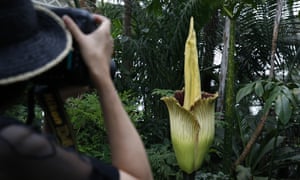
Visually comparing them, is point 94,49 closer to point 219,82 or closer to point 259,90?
point 259,90

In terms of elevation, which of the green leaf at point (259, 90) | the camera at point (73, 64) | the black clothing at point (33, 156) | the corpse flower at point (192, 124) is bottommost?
the corpse flower at point (192, 124)

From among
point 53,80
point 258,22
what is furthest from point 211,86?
point 53,80

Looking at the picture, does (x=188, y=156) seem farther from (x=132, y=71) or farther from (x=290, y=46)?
(x=290, y=46)

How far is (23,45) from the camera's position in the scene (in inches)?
24.8

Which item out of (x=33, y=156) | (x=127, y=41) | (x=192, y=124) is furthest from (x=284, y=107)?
(x=33, y=156)

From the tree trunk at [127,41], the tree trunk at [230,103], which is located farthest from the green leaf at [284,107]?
the tree trunk at [127,41]

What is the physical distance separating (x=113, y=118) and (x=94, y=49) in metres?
0.10

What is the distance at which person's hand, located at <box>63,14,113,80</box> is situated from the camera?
0.68 m

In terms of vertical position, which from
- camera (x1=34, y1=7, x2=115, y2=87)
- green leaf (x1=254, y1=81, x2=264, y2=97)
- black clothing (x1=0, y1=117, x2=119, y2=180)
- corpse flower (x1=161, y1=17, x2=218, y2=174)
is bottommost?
corpse flower (x1=161, y1=17, x2=218, y2=174)

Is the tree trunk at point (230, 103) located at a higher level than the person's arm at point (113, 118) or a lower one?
lower

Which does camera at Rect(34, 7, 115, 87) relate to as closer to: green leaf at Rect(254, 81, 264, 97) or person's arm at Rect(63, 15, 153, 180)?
person's arm at Rect(63, 15, 153, 180)

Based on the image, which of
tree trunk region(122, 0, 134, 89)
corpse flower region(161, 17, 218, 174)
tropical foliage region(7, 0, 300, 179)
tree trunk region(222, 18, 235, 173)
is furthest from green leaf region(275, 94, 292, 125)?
tree trunk region(122, 0, 134, 89)

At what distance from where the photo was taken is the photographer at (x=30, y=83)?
0.59 meters

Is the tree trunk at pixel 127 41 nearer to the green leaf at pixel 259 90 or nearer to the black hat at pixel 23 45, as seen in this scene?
the green leaf at pixel 259 90
